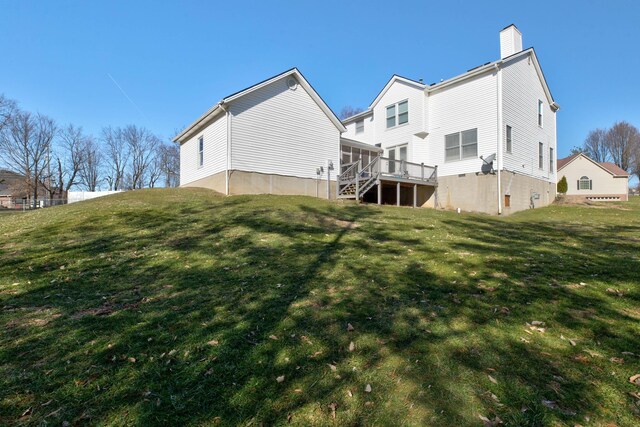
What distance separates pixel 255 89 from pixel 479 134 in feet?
41.1

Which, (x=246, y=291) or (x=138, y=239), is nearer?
(x=246, y=291)

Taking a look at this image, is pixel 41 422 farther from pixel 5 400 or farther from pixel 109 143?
pixel 109 143

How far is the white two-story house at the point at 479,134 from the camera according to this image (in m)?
18.1

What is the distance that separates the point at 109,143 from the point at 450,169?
56.6m

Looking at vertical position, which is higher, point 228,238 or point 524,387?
point 228,238

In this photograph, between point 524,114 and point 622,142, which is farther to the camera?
point 622,142

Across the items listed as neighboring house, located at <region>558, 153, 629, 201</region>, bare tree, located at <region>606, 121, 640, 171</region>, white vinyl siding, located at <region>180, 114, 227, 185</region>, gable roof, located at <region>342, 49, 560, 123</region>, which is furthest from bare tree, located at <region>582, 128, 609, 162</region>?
white vinyl siding, located at <region>180, 114, 227, 185</region>

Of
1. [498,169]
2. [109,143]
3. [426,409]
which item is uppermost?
[109,143]

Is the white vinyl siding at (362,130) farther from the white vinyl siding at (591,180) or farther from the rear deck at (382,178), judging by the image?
the white vinyl siding at (591,180)

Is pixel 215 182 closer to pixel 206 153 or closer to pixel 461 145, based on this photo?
pixel 206 153

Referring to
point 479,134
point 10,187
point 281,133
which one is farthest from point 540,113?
point 10,187

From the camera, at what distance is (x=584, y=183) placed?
122 ft

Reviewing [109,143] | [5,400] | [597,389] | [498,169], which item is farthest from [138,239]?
[109,143]

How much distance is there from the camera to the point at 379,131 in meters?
23.7
